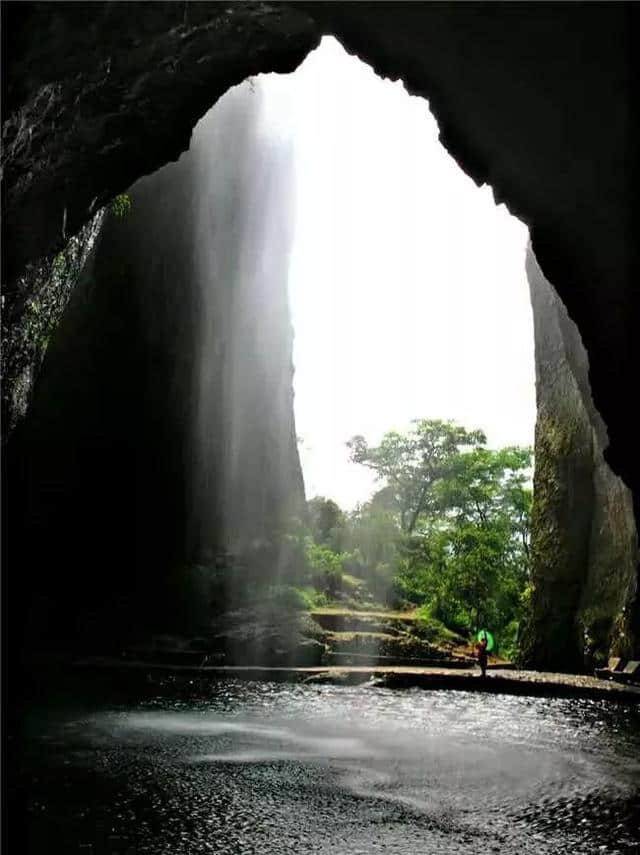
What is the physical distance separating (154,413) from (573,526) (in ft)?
45.0

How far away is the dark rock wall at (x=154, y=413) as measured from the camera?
19.3m

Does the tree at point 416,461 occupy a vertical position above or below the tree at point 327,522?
above

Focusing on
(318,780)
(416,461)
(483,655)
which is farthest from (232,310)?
(318,780)

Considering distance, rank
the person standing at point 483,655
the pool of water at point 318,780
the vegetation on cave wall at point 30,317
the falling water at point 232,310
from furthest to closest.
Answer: the falling water at point 232,310 → the person standing at point 483,655 → the vegetation on cave wall at point 30,317 → the pool of water at point 318,780

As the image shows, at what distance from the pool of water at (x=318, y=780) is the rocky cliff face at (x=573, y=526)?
28.2 feet

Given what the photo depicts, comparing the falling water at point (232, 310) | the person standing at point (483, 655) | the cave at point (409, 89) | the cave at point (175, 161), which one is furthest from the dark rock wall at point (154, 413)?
the person standing at point (483, 655)

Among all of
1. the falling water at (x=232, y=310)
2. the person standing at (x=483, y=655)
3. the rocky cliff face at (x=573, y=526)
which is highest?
the falling water at (x=232, y=310)

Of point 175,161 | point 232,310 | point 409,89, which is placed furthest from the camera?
point 232,310

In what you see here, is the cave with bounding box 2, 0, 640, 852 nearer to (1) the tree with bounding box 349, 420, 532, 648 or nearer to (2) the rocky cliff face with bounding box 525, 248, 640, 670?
(2) the rocky cliff face with bounding box 525, 248, 640, 670

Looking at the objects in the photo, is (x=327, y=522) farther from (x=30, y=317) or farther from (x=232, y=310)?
(x=30, y=317)

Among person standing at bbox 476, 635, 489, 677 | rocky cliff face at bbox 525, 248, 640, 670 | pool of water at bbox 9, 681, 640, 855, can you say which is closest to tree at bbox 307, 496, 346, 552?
rocky cliff face at bbox 525, 248, 640, 670

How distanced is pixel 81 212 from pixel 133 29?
2.32 metres

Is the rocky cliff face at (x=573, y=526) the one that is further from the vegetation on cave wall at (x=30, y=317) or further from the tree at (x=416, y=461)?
the vegetation on cave wall at (x=30, y=317)

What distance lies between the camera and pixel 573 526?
2027 cm
